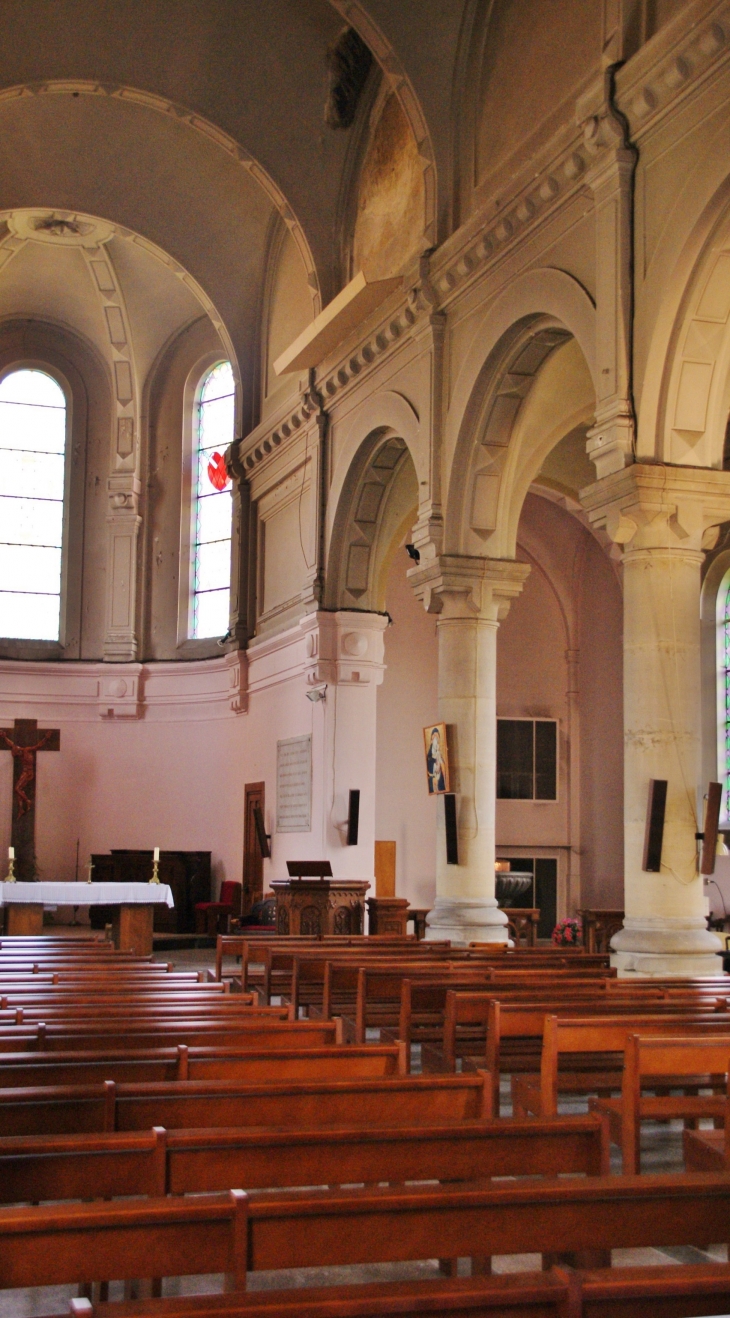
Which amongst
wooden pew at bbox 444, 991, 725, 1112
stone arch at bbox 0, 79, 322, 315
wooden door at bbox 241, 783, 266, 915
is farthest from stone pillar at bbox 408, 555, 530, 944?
wooden door at bbox 241, 783, 266, 915

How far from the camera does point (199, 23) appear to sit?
15.2 m

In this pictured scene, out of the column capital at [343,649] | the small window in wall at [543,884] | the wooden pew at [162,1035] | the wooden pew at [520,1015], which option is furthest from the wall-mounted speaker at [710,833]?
the small window in wall at [543,884]

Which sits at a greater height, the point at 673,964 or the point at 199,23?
the point at 199,23

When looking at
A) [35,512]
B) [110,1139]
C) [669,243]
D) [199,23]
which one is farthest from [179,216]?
[110,1139]

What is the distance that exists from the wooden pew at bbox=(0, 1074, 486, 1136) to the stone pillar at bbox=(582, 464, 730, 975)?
5427 mm

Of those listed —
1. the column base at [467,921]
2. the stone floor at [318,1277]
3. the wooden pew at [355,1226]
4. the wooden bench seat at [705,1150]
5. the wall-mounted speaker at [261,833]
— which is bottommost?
the stone floor at [318,1277]

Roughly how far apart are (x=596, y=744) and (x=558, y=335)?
383 inches

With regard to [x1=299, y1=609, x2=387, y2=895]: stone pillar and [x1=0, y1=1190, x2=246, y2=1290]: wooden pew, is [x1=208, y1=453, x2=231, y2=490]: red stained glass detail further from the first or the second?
[x1=0, y1=1190, x2=246, y2=1290]: wooden pew

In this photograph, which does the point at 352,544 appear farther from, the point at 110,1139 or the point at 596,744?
the point at 110,1139

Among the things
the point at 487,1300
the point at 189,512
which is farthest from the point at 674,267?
the point at 189,512

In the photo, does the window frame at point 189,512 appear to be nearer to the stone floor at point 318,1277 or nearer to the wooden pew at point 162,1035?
the wooden pew at point 162,1035

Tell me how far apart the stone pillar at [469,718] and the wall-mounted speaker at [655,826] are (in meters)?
3.49

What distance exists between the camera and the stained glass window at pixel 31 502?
20781 mm

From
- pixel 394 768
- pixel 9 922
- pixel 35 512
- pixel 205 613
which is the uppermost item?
pixel 35 512
